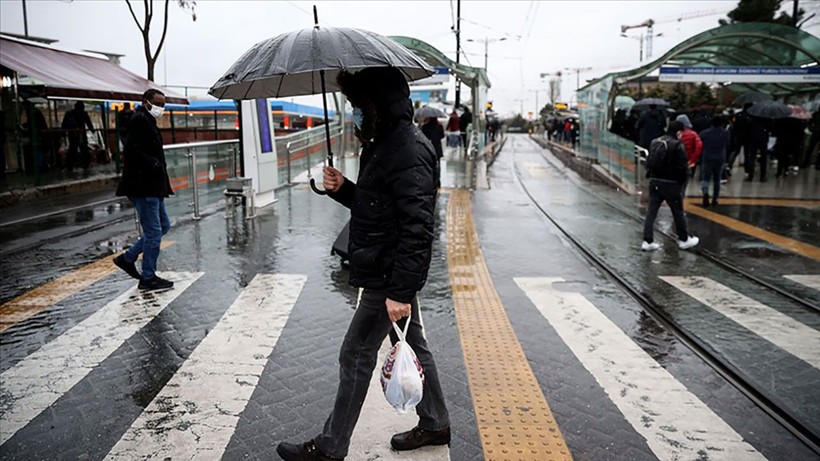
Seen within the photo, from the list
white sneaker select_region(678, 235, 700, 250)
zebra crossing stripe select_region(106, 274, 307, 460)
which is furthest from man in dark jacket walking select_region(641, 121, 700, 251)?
zebra crossing stripe select_region(106, 274, 307, 460)

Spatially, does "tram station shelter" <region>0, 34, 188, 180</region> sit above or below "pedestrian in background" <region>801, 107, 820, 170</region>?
above

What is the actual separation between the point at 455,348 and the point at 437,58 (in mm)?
16947

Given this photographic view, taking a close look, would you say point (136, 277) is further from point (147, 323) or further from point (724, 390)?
point (724, 390)

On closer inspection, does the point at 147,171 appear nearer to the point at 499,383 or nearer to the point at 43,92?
the point at 499,383

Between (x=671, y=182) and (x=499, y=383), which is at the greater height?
(x=671, y=182)

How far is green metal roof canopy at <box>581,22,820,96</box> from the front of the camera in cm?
1631

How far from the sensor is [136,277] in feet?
21.8

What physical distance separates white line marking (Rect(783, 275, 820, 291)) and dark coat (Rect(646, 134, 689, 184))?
1.89 m

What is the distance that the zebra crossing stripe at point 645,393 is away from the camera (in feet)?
11.6

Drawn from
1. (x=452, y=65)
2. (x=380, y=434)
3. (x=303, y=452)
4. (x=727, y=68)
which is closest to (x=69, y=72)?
(x=452, y=65)

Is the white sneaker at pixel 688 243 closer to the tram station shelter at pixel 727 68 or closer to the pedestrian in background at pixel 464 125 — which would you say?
the tram station shelter at pixel 727 68

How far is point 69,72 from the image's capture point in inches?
642

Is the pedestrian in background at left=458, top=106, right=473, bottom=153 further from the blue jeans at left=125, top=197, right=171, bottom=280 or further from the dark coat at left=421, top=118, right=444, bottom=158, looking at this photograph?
the blue jeans at left=125, top=197, right=171, bottom=280

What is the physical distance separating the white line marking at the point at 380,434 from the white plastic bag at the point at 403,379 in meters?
0.44
